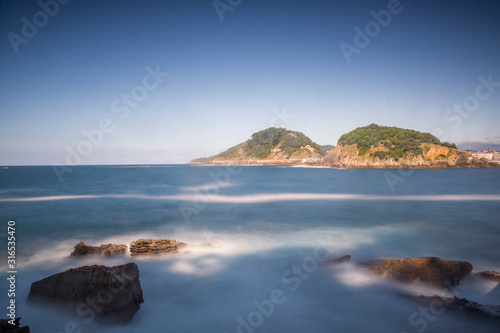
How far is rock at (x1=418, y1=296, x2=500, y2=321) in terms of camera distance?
4997mm

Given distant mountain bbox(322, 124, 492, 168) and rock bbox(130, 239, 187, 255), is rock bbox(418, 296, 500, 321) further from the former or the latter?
distant mountain bbox(322, 124, 492, 168)

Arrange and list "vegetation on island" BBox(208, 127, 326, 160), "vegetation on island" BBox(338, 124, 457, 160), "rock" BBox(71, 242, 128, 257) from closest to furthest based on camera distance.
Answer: "rock" BBox(71, 242, 128, 257) < "vegetation on island" BBox(338, 124, 457, 160) < "vegetation on island" BBox(208, 127, 326, 160)

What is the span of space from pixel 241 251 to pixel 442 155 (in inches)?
4100

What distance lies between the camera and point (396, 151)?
303 feet

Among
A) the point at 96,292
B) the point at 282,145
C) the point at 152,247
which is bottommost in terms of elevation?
the point at 152,247

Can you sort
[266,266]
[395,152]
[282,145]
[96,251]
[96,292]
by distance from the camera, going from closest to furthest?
[96,292] → [266,266] → [96,251] → [395,152] → [282,145]

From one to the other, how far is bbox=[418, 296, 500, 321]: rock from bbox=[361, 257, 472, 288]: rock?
2.99 ft

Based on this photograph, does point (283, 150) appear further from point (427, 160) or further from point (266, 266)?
point (266, 266)

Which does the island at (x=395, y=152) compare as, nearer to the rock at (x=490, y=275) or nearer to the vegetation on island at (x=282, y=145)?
the vegetation on island at (x=282, y=145)

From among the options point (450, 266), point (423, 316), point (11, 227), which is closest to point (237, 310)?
point (423, 316)

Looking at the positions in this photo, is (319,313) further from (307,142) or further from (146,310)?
(307,142)

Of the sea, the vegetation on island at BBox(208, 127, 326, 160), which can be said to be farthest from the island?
the sea

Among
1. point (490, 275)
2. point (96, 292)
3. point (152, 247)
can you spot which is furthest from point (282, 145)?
point (96, 292)

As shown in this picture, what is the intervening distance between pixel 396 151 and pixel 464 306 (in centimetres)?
Answer: 10041
